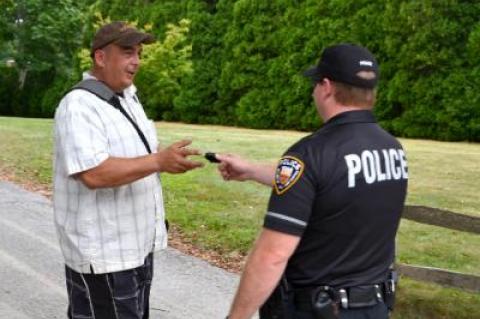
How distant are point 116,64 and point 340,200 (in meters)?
1.21

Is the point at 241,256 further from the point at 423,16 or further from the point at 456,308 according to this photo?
the point at 423,16

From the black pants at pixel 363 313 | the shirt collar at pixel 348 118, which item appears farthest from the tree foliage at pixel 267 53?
the shirt collar at pixel 348 118

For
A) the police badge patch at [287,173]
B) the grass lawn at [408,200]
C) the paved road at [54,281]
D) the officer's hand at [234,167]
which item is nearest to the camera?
the police badge patch at [287,173]

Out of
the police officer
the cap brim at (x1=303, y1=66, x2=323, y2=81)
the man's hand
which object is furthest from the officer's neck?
the man's hand

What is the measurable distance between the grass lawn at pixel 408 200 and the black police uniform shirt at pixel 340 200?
9.60ft

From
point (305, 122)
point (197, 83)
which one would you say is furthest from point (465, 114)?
point (197, 83)

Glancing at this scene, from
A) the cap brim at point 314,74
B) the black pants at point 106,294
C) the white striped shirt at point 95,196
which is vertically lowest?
the black pants at point 106,294

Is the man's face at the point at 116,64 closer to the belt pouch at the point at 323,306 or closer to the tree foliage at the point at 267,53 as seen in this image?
the belt pouch at the point at 323,306

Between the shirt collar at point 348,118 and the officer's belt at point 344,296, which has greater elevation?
the shirt collar at point 348,118

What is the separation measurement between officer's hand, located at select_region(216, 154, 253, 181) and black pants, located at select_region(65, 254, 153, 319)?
1.81 feet

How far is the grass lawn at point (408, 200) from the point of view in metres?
5.38

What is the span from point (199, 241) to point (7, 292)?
2.34 metres

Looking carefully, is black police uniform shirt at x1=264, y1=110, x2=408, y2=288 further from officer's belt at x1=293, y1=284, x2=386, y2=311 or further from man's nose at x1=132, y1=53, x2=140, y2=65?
man's nose at x1=132, y1=53, x2=140, y2=65

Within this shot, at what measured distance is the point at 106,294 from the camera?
112 inches
